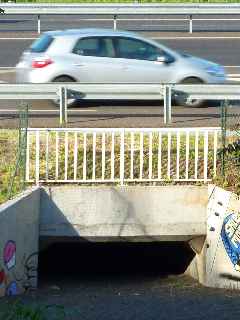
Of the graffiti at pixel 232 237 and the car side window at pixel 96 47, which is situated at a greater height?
the car side window at pixel 96 47

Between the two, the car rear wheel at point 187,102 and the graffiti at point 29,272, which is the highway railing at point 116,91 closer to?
the car rear wheel at point 187,102

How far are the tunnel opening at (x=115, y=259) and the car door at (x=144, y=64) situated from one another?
15.1 feet

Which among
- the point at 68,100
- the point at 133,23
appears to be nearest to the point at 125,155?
the point at 68,100

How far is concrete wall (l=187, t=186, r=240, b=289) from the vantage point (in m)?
14.4

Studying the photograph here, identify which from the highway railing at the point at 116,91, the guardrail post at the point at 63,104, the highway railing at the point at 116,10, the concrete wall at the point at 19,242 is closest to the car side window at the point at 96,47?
the highway railing at the point at 116,91

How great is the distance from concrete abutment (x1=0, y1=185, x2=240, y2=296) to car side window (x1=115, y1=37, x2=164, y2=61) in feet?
20.9

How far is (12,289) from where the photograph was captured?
13.2m

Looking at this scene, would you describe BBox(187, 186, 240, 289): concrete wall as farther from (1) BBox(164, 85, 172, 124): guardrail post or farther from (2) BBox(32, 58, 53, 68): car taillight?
(2) BBox(32, 58, 53, 68): car taillight

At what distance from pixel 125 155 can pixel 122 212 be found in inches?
36.4

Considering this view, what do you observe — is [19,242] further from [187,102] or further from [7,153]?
[187,102]

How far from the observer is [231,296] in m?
13.6

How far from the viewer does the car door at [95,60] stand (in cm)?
2075

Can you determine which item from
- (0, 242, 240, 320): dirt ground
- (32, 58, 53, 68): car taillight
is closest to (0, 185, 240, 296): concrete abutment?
(0, 242, 240, 320): dirt ground

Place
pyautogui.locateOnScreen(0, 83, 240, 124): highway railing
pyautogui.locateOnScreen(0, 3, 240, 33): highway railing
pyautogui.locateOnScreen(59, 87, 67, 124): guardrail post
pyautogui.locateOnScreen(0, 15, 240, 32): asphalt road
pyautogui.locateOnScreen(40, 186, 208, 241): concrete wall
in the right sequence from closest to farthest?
pyautogui.locateOnScreen(40, 186, 208, 241): concrete wall
pyautogui.locateOnScreen(59, 87, 67, 124): guardrail post
pyautogui.locateOnScreen(0, 83, 240, 124): highway railing
pyautogui.locateOnScreen(0, 3, 240, 33): highway railing
pyautogui.locateOnScreen(0, 15, 240, 32): asphalt road
